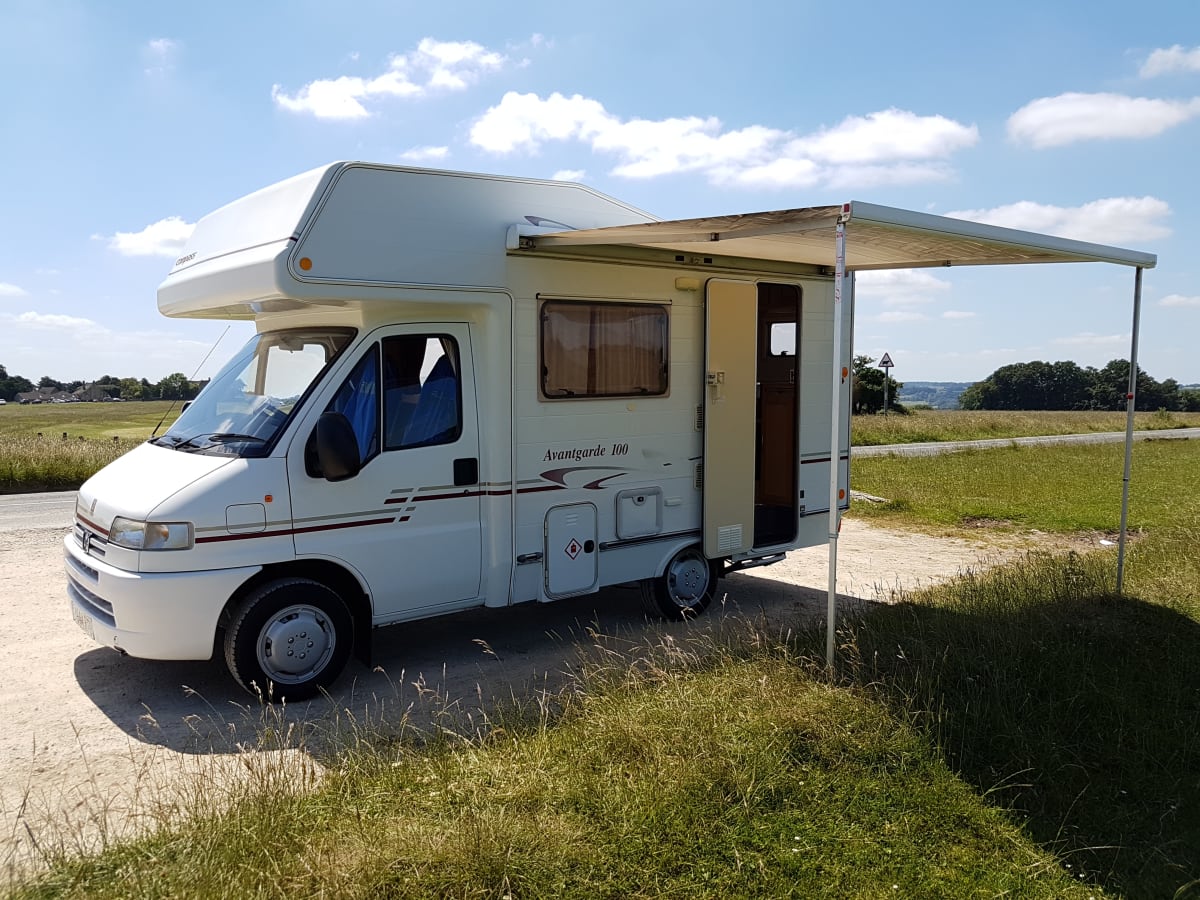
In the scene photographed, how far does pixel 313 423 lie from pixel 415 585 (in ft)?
3.95

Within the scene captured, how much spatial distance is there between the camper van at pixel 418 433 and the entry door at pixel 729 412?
2cm

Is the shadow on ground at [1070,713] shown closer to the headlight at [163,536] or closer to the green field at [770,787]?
the green field at [770,787]

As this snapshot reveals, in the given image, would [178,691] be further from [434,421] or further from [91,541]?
[434,421]

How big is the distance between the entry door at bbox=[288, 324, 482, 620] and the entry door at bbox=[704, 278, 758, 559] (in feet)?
6.71

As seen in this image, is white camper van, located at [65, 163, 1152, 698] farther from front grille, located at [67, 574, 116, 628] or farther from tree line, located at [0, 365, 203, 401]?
tree line, located at [0, 365, 203, 401]

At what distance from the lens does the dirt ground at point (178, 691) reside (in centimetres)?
410

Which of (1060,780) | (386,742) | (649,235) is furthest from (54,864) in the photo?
(649,235)

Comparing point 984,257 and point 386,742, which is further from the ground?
point 984,257

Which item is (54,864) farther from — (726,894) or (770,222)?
(770,222)

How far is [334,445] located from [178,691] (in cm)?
184

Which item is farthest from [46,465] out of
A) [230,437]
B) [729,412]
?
[729,412]

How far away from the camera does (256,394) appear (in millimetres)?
5922

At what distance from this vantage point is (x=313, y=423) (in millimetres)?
5543

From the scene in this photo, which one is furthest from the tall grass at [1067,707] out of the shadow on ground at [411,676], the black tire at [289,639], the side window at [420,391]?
the black tire at [289,639]
